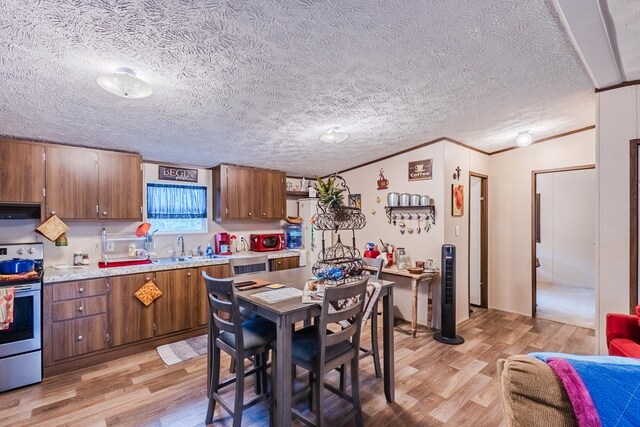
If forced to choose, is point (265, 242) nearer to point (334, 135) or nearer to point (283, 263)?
point (283, 263)

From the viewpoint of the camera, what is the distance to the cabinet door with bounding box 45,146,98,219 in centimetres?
290

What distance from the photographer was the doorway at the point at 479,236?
15.0 feet

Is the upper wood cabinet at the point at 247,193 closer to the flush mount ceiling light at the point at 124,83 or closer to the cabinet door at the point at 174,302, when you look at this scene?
the cabinet door at the point at 174,302

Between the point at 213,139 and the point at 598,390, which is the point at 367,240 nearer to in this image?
the point at 213,139

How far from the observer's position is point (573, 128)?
3771 mm

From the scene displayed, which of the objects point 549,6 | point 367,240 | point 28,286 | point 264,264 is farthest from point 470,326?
point 28,286

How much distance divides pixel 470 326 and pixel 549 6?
3472 millimetres

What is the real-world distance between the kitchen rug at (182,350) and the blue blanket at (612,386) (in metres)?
3.07

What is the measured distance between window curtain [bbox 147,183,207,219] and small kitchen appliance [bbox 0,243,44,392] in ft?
4.49

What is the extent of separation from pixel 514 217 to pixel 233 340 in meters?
4.23

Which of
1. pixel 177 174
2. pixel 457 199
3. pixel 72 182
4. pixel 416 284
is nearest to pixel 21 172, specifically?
pixel 72 182

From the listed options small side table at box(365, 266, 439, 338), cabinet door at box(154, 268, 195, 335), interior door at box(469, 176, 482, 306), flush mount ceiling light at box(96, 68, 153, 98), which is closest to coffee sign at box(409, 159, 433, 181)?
interior door at box(469, 176, 482, 306)

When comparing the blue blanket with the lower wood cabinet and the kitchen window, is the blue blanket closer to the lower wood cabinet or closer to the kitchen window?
the lower wood cabinet

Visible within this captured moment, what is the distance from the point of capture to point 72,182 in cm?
301
